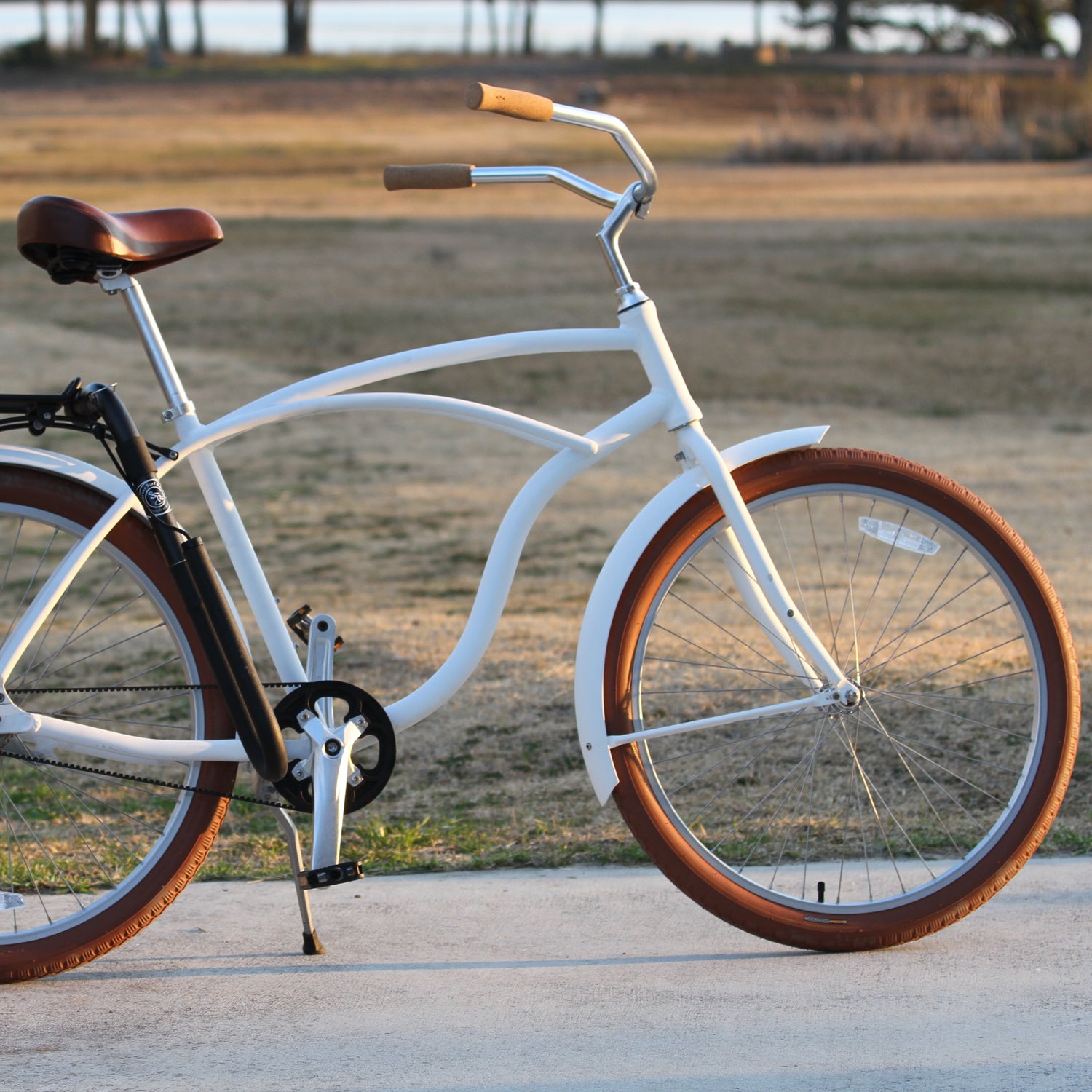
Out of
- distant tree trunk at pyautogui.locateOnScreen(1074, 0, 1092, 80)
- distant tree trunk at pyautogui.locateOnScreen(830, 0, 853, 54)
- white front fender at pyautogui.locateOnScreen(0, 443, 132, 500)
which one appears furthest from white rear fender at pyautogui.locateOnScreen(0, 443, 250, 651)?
distant tree trunk at pyautogui.locateOnScreen(830, 0, 853, 54)

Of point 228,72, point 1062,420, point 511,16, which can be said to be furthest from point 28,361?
point 511,16

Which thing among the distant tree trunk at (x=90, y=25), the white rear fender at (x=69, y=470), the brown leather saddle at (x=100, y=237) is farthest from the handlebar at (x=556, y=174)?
the distant tree trunk at (x=90, y=25)

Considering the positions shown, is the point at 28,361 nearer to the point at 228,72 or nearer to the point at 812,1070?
the point at 812,1070

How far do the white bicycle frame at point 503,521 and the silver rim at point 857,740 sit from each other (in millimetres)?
83

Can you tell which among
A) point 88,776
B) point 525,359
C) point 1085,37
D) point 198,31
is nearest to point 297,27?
point 198,31

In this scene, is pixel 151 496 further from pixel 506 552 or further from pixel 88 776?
pixel 88 776

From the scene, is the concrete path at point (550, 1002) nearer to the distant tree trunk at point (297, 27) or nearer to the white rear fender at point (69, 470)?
the white rear fender at point (69, 470)

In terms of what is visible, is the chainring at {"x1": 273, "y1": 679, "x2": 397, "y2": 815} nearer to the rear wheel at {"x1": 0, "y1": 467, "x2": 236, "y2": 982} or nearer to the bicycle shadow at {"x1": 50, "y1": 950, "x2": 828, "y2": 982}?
the rear wheel at {"x1": 0, "y1": 467, "x2": 236, "y2": 982}

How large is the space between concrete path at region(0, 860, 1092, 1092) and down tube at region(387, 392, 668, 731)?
0.47m

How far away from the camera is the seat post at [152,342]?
262 cm

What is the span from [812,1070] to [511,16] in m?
60.5

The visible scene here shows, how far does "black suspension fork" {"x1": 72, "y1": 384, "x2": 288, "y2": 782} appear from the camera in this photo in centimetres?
259

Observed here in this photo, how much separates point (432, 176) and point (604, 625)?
835 millimetres

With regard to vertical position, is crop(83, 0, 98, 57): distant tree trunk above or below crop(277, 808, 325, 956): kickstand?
above
